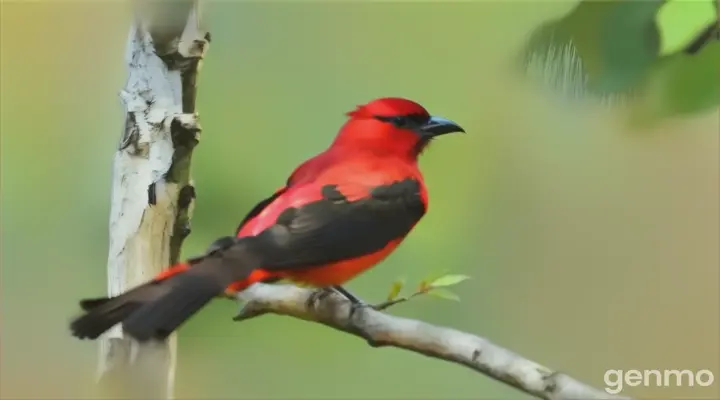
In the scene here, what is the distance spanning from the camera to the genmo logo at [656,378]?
987mm

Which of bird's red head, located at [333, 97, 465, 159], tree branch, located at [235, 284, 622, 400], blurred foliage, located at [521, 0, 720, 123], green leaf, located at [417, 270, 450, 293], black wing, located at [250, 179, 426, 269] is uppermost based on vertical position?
blurred foliage, located at [521, 0, 720, 123]

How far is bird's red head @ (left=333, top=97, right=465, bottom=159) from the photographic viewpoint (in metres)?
0.99

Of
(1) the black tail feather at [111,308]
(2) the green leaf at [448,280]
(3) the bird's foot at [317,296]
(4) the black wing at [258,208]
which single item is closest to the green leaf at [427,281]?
(2) the green leaf at [448,280]

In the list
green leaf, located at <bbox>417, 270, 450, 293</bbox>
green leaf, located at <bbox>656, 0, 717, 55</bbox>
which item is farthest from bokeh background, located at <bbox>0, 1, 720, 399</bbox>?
green leaf, located at <bbox>656, 0, 717, 55</bbox>

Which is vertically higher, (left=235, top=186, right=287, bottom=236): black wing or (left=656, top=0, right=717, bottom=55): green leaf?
(left=656, top=0, right=717, bottom=55): green leaf

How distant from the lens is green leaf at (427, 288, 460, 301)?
1.00 m

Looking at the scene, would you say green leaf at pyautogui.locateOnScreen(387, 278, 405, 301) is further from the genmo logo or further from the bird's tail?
the genmo logo

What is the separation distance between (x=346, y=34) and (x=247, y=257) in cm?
35

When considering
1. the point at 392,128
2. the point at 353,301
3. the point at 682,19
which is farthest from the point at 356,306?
the point at 682,19

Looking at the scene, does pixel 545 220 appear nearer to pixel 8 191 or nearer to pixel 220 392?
pixel 220 392

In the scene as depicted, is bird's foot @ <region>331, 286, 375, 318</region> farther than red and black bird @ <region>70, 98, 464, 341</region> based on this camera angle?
Yes

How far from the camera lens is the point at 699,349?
101 centimetres

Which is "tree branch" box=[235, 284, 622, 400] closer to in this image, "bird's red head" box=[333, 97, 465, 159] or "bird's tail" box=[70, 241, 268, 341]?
"bird's tail" box=[70, 241, 268, 341]

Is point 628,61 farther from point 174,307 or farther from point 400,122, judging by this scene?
point 174,307
